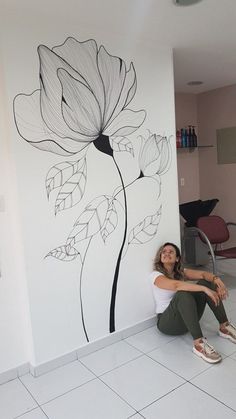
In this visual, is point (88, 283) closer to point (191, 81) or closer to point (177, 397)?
point (177, 397)

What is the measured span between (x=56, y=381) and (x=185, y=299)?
1.04m

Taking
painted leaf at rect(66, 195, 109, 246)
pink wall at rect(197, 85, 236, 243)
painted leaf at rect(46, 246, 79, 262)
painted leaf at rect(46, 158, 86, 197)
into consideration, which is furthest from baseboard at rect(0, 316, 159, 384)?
pink wall at rect(197, 85, 236, 243)

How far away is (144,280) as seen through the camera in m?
2.77

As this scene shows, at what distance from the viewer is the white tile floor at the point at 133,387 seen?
6.15ft

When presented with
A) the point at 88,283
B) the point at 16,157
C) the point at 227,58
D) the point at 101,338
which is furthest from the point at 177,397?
the point at 227,58

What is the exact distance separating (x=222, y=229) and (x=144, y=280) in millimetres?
1603

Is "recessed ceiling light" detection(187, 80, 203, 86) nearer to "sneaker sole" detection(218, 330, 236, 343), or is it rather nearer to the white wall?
the white wall

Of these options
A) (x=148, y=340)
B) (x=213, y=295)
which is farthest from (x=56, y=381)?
(x=213, y=295)

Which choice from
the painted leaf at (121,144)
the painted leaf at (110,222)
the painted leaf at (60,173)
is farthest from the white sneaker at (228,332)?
the painted leaf at (60,173)

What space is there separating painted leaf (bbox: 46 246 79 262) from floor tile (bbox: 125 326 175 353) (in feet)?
2.81

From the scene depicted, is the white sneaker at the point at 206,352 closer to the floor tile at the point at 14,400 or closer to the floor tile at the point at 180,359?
the floor tile at the point at 180,359

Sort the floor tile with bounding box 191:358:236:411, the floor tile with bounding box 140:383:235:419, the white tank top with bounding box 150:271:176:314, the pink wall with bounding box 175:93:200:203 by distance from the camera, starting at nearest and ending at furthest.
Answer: the floor tile with bounding box 140:383:235:419
the floor tile with bounding box 191:358:236:411
the white tank top with bounding box 150:271:176:314
the pink wall with bounding box 175:93:200:203

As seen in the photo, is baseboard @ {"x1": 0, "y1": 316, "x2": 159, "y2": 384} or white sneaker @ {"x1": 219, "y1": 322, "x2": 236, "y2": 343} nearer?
baseboard @ {"x1": 0, "y1": 316, "x2": 159, "y2": 384}

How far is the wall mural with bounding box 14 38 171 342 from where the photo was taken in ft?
7.16
